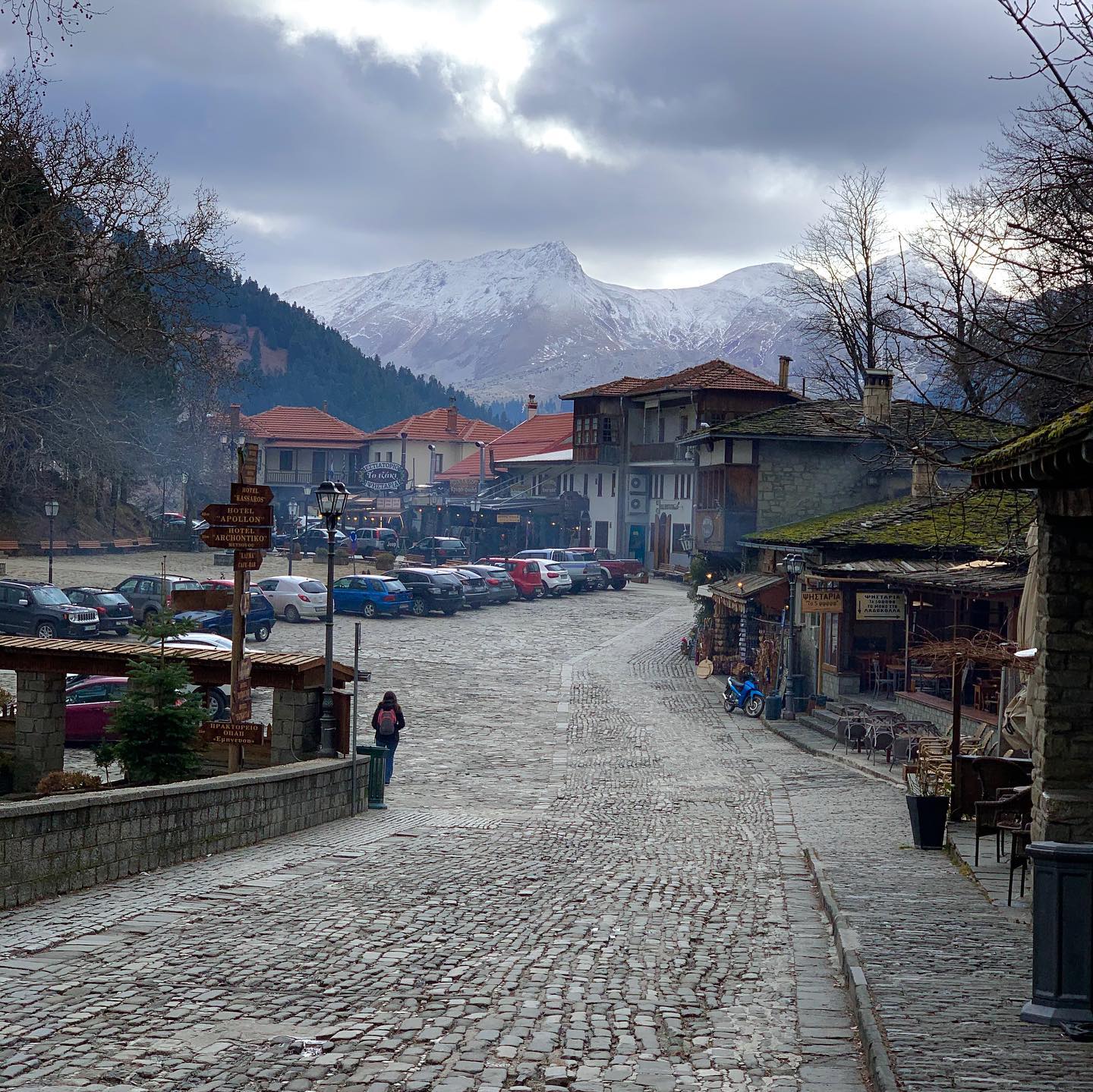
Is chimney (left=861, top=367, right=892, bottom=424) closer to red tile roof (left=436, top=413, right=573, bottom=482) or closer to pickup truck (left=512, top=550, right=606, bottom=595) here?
pickup truck (left=512, top=550, right=606, bottom=595)

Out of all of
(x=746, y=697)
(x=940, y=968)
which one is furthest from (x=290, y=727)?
(x=746, y=697)

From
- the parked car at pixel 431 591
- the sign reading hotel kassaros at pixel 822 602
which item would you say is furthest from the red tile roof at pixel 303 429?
the sign reading hotel kassaros at pixel 822 602

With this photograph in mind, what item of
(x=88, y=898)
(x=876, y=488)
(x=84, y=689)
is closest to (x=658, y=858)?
(x=88, y=898)

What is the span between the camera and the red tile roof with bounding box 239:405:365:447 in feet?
337

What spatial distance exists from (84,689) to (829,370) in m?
28.1

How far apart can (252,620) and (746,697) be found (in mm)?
13856

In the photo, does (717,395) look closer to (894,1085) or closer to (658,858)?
(658,858)

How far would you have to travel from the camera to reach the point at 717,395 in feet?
173

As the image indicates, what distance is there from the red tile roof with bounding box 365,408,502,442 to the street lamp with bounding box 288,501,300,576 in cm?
957

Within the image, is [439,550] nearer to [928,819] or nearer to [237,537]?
[237,537]

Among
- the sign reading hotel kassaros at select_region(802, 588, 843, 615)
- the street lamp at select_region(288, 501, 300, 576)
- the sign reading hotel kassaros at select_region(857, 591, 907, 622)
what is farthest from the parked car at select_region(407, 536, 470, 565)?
the sign reading hotel kassaros at select_region(857, 591, 907, 622)

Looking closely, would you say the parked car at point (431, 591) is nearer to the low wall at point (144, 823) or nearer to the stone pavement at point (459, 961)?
the stone pavement at point (459, 961)

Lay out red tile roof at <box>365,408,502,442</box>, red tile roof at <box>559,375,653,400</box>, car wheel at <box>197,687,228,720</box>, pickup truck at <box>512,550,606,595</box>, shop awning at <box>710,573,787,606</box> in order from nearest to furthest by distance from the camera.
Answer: car wheel at <box>197,687,228,720</box> → shop awning at <box>710,573,787,606</box> → pickup truck at <box>512,550,606,595</box> → red tile roof at <box>559,375,653,400</box> → red tile roof at <box>365,408,502,442</box>

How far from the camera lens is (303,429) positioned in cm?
10481
